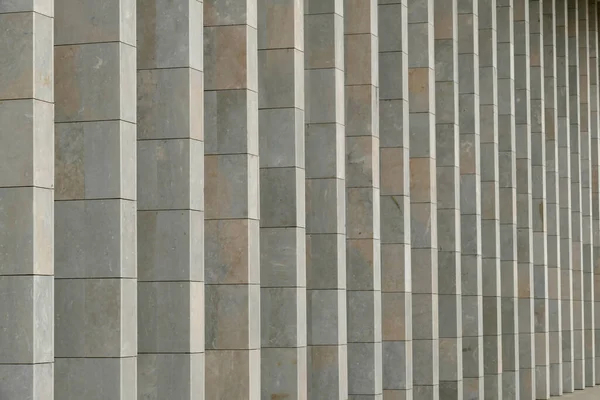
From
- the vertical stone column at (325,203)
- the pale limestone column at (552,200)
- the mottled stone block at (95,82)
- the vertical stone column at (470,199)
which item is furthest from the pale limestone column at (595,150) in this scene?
the mottled stone block at (95,82)

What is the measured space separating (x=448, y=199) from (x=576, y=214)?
16687 mm

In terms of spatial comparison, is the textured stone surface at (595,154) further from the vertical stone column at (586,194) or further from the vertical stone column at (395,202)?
the vertical stone column at (395,202)

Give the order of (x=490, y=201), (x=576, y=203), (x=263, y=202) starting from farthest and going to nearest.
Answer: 1. (x=576, y=203)
2. (x=490, y=201)
3. (x=263, y=202)

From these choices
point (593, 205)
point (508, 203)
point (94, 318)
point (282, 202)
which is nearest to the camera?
point (94, 318)

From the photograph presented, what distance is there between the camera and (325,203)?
28.3 m

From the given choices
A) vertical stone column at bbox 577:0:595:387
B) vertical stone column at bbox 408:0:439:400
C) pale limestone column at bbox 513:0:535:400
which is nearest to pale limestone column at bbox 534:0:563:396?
pale limestone column at bbox 513:0:535:400

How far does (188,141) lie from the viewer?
2208 centimetres

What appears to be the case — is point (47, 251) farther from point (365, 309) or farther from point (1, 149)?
point (365, 309)

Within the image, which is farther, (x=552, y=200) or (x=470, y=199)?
(x=552, y=200)

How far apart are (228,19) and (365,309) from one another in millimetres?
8500

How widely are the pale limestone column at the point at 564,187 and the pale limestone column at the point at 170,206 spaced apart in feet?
96.1

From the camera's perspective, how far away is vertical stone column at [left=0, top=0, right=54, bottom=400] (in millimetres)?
17328

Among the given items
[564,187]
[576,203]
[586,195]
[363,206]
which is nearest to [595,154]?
[586,195]

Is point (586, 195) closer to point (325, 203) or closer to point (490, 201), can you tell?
point (490, 201)
